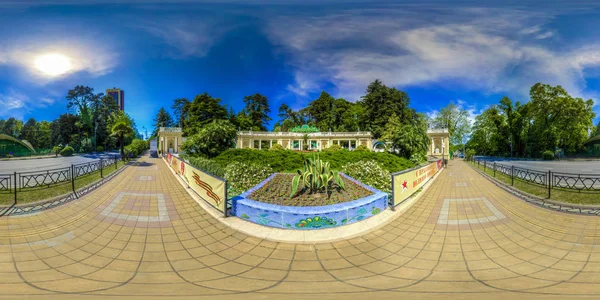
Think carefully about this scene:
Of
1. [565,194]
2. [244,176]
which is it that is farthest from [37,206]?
[565,194]

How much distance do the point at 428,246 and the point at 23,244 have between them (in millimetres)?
5308

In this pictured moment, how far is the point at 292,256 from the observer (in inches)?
107

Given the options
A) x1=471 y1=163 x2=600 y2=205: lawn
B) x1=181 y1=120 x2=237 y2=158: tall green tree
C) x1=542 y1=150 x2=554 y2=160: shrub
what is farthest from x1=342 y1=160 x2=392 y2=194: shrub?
x1=542 y1=150 x2=554 y2=160: shrub

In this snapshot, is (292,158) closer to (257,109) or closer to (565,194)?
(565,194)

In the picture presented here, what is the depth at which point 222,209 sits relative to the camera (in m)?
A: 3.88

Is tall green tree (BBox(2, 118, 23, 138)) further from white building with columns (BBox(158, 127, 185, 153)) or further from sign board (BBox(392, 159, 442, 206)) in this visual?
sign board (BBox(392, 159, 442, 206))

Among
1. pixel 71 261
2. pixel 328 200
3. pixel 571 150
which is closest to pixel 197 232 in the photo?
pixel 71 261

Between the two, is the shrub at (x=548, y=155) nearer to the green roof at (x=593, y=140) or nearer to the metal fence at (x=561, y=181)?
the green roof at (x=593, y=140)

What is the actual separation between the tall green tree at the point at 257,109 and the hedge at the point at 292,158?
26.8m

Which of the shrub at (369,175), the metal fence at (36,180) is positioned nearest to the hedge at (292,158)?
the shrub at (369,175)

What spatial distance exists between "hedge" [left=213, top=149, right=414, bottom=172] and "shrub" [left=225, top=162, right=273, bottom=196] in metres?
1.00

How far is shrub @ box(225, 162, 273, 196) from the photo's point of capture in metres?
5.95

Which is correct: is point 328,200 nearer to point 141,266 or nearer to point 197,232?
point 197,232

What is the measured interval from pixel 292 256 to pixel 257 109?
35618 mm
